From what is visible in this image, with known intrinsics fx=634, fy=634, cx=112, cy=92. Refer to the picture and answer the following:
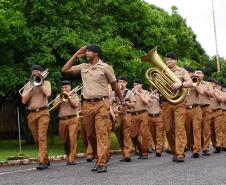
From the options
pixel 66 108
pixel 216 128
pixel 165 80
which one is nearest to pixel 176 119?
pixel 165 80

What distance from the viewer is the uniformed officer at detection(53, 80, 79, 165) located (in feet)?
50.4

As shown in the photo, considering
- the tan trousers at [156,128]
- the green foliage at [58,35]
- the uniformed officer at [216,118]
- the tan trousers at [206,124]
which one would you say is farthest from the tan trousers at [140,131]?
the green foliage at [58,35]

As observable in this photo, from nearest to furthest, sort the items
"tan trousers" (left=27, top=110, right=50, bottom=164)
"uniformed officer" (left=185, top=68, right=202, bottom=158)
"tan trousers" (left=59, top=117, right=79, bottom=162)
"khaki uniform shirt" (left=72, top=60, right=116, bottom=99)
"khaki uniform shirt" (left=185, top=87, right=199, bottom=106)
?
"khaki uniform shirt" (left=72, top=60, right=116, bottom=99)
"tan trousers" (left=27, top=110, right=50, bottom=164)
"tan trousers" (left=59, top=117, right=79, bottom=162)
"uniformed officer" (left=185, top=68, right=202, bottom=158)
"khaki uniform shirt" (left=185, top=87, right=199, bottom=106)

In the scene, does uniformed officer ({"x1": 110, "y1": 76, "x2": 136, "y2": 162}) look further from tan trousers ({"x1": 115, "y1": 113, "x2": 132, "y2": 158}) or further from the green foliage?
the green foliage

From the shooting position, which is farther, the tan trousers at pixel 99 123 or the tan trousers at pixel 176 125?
the tan trousers at pixel 176 125

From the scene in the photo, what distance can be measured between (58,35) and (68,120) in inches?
320

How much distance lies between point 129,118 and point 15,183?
20.9 feet

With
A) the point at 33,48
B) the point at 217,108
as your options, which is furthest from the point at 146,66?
the point at 217,108

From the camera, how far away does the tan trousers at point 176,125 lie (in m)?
13.4

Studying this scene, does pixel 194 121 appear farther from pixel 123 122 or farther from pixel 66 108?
pixel 66 108

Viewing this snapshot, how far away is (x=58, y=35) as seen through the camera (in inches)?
908

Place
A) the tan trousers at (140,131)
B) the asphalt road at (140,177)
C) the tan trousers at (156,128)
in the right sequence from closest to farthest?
1. the asphalt road at (140,177)
2. the tan trousers at (140,131)
3. the tan trousers at (156,128)

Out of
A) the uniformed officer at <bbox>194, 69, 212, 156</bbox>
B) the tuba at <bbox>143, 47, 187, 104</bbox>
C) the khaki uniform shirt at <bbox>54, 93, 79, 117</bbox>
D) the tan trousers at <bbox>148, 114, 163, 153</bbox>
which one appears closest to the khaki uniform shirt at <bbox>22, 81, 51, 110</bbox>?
the khaki uniform shirt at <bbox>54, 93, 79, 117</bbox>

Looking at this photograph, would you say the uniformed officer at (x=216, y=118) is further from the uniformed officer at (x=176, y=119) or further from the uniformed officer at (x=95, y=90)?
the uniformed officer at (x=95, y=90)
